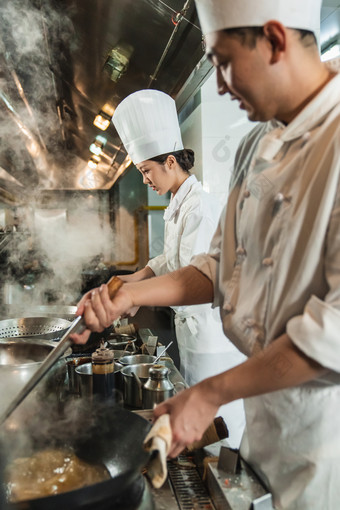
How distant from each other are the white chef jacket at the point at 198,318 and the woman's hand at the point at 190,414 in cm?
157

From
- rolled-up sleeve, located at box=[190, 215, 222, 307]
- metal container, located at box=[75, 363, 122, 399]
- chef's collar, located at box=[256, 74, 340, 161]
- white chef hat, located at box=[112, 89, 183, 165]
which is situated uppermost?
white chef hat, located at box=[112, 89, 183, 165]

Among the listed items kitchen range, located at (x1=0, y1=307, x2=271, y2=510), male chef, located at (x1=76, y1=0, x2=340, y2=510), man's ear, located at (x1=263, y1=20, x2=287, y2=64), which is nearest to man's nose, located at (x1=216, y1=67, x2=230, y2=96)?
male chef, located at (x1=76, y1=0, x2=340, y2=510)

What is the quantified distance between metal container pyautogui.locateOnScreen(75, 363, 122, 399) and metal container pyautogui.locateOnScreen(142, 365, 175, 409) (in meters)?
0.14

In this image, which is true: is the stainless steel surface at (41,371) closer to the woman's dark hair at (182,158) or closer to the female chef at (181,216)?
the female chef at (181,216)

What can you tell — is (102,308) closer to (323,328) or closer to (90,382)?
(90,382)

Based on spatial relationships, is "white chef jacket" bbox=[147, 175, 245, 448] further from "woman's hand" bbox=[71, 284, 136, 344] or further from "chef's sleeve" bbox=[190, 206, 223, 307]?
"woman's hand" bbox=[71, 284, 136, 344]

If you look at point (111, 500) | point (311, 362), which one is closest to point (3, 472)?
point (111, 500)

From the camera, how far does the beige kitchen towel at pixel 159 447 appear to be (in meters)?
0.75

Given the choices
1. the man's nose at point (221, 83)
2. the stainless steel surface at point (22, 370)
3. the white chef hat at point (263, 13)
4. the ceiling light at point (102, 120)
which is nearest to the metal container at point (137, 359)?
the stainless steel surface at point (22, 370)

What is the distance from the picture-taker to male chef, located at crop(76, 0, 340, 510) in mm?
786

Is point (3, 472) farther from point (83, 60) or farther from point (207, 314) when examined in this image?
point (83, 60)

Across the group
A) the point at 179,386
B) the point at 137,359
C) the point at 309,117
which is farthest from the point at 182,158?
the point at 309,117

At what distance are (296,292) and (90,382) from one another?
94cm

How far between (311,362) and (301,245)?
0.83 feet
